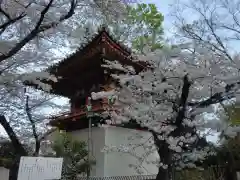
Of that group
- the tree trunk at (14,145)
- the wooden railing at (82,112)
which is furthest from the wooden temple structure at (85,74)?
the tree trunk at (14,145)

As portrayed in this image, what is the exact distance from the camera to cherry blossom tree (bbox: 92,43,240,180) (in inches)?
264

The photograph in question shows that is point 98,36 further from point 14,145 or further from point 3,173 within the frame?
point 3,173

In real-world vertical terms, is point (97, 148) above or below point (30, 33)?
below

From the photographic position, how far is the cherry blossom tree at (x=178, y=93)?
6.71 m

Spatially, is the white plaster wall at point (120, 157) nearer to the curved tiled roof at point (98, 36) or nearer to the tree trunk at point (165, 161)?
the tree trunk at point (165, 161)

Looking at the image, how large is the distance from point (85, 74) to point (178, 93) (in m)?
5.24

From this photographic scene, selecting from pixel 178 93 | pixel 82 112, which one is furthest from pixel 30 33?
pixel 82 112

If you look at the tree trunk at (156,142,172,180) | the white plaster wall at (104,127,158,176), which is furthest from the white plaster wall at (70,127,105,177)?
the tree trunk at (156,142,172,180)

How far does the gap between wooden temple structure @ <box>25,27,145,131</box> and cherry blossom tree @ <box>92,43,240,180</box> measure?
216 cm

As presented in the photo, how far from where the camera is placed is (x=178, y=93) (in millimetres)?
7496

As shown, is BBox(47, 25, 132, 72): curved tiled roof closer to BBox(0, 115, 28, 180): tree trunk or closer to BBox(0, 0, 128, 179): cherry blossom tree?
BBox(0, 0, 128, 179): cherry blossom tree

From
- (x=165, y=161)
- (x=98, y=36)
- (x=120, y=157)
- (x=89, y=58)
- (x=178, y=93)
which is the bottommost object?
(x=165, y=161)

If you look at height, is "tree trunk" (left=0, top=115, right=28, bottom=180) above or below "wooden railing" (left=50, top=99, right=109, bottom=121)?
below

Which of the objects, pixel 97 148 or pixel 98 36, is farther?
pixel 97 148
